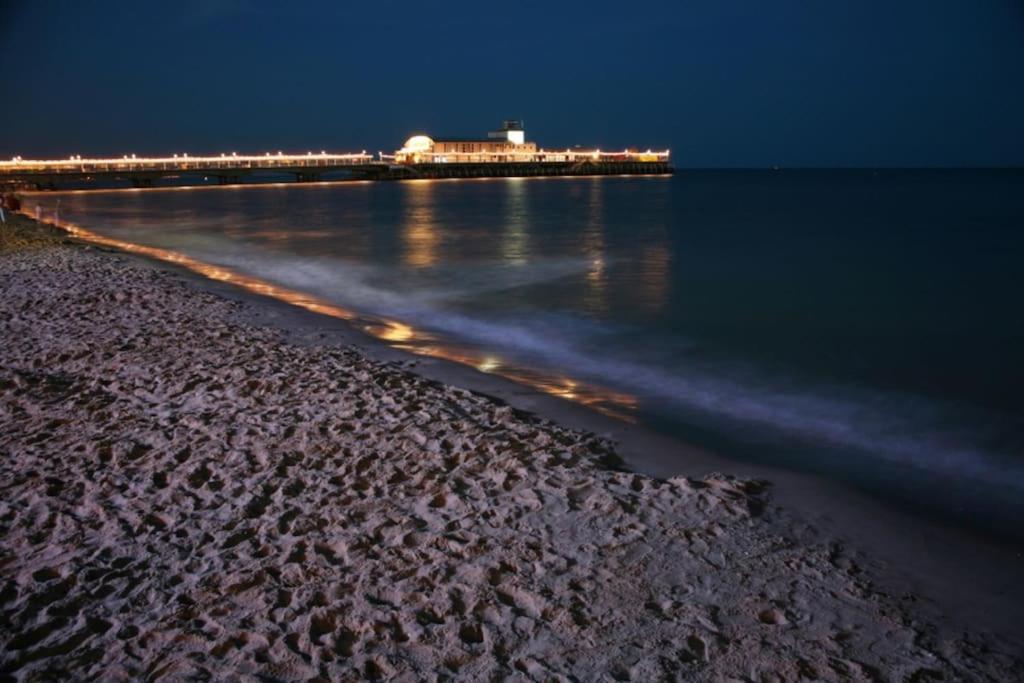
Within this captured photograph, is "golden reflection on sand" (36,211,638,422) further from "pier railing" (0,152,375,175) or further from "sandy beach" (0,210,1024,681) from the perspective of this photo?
"pier railing" (0,152,375,175)

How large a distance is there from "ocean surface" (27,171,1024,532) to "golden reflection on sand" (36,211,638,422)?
0.20ft

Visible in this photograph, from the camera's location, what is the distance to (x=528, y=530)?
4676 mm

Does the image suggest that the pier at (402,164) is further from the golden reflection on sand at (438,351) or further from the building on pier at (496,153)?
the golden reflection on sand at (438,351)

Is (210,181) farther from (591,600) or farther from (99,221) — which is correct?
(591,600)

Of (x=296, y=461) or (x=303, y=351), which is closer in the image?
(x=296, y=461)

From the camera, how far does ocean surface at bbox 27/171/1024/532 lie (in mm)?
7137

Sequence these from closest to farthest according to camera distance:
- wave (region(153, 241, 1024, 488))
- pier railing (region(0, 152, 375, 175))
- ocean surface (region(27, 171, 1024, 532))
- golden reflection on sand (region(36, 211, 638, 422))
Result: wave (region(153, 241, 1024, 488)) → ocean surface (region(27, 171, 1024, 532)) → golden reflection on sand (region(36, 211, 638, 422)) → pier railing (region(0, 152, 375, 175))

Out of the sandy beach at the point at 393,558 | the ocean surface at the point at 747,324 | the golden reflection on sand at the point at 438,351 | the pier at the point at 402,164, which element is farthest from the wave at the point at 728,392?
the pier at the point at 402,164

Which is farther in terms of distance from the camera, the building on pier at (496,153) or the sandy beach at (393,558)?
the building on pier at (496,153)

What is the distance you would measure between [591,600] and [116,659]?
240 centimetres

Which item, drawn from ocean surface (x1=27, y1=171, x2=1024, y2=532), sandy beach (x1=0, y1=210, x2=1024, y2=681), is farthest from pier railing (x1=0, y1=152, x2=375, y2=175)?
sandy beach (x1=0, y1=210, x2=1024, y2=681)

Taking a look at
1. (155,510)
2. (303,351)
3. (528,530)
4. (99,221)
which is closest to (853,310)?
(303,351)

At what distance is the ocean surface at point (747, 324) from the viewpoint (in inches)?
281

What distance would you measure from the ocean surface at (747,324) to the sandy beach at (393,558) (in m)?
2.03
